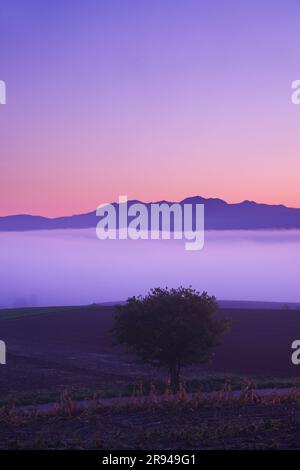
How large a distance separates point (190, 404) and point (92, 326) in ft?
174

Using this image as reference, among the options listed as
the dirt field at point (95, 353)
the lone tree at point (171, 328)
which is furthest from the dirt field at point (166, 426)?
the lone tree at point (171, 328)

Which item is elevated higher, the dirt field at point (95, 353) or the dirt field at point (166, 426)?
the dirt field at point (166, 426)

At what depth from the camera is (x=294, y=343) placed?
55469 mm

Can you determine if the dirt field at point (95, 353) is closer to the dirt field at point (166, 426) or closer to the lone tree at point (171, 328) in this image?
the lone tree at point (171, 328)

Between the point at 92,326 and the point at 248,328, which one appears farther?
the point at 92,326

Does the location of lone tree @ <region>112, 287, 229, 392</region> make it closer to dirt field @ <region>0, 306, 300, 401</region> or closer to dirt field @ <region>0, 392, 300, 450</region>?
dirt field @ <region>0, 306, 300, 401</region>

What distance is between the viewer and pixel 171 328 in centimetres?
3266

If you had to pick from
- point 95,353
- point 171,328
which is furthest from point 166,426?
point 95,353

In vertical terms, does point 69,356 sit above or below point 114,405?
below

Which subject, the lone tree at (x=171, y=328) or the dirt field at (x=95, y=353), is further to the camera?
the dirt field at (x=95, y=353)

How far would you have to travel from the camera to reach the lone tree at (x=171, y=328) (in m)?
32.8

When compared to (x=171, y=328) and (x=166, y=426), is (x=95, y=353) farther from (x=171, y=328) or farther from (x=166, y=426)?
(x=166, y=426)
